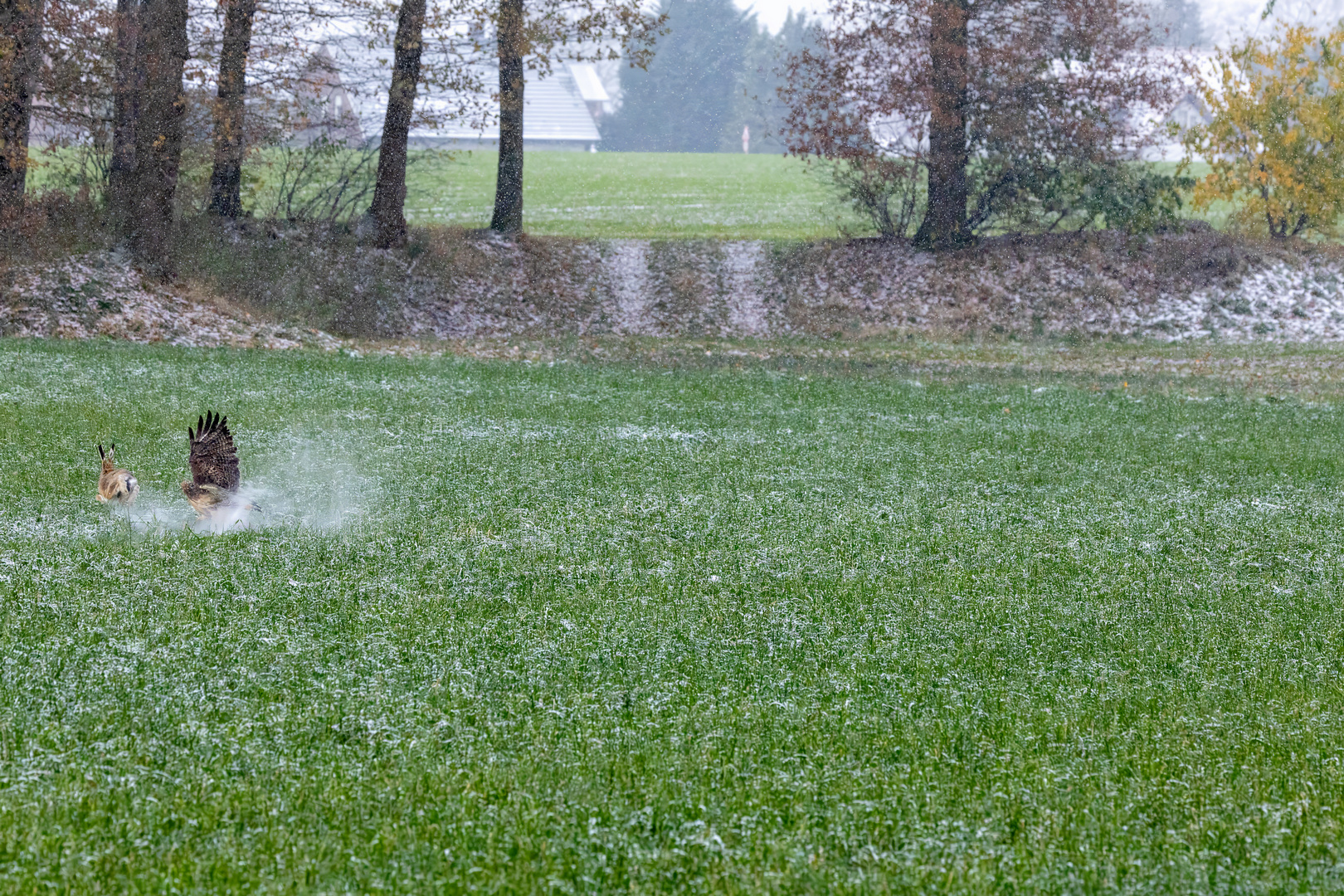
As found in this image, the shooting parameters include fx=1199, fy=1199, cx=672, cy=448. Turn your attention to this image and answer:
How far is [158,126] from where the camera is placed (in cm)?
1850

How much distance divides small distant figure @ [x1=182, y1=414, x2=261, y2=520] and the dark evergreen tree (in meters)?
79.0

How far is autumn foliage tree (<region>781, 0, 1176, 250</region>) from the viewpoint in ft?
75.4

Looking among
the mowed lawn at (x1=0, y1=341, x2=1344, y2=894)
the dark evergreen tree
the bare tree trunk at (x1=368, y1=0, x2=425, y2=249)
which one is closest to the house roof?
the dark evergreen tree

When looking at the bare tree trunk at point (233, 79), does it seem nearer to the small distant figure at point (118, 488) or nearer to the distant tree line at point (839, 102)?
the distant tree line at point (839, 102)

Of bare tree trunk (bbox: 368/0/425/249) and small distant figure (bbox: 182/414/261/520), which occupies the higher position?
→ bare tree trunk (bbox: 368/0/425/249)

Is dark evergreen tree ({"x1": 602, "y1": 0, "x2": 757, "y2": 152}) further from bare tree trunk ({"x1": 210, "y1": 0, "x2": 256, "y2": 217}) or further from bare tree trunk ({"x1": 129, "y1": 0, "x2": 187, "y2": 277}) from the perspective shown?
bare tree trunk ({"x1": 129, "y1": 0, "x2": 187, "y2": 277})

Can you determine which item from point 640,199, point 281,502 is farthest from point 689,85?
point 281,502

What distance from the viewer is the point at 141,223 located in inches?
730

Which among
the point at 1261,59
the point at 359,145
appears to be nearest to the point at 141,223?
the point at 359,145

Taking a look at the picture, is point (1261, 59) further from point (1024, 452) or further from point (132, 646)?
point (132, 646)

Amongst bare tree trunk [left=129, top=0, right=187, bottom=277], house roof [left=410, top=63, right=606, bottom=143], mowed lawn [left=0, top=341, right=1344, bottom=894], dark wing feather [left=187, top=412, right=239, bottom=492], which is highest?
house roof [left=410, top=63, right=606, bottom=143]

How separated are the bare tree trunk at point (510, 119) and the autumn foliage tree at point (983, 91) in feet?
17.4

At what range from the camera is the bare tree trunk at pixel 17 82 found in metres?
17.2

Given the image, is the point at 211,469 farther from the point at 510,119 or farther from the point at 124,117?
the point at 510,119
